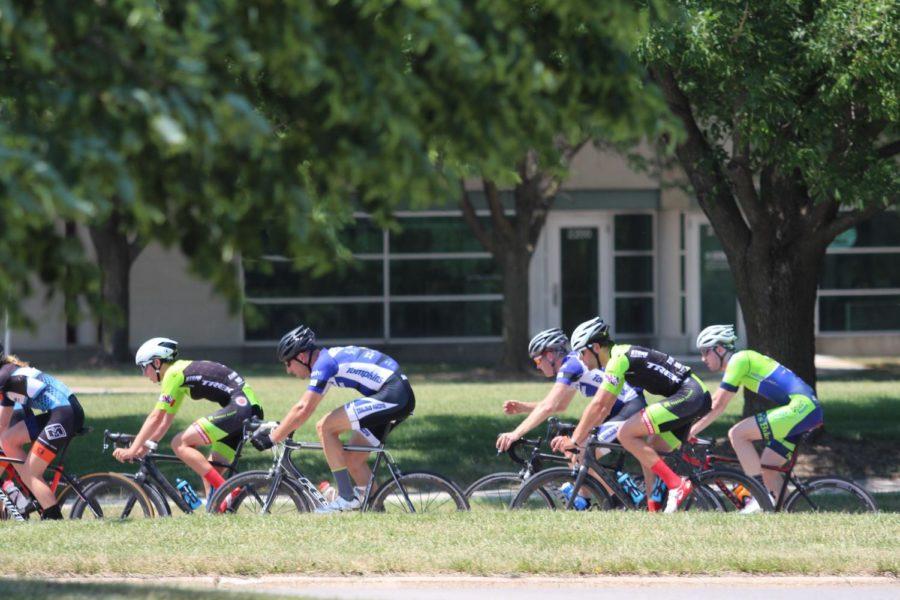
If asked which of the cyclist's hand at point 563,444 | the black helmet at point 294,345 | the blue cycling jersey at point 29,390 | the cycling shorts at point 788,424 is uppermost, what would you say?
the black helmet at point 294,345

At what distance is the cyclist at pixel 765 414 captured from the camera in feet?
34.7

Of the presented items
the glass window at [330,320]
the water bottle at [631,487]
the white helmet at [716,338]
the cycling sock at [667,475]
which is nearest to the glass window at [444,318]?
the glass window at [330,320]

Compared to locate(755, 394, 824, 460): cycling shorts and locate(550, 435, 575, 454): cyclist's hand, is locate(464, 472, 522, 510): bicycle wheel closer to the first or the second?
locate(550, 435, 575, 454): cyclist's hand

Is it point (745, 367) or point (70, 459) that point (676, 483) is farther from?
point (70, 459)

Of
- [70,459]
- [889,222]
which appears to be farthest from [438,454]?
[889,222]

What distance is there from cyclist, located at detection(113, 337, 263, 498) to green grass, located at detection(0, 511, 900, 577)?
2.53 feet

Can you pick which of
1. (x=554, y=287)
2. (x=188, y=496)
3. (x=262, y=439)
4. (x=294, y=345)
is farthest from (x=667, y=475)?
(x=554, y=287)

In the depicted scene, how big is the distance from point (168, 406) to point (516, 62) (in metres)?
6.34

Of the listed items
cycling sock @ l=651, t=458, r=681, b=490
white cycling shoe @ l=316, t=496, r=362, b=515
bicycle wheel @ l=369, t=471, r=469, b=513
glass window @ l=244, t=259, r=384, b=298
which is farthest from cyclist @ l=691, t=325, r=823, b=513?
glass window @ l=244, t=259, r=384, b=298

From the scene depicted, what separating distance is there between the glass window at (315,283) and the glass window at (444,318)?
0.70 metres

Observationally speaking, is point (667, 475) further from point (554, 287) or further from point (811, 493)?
point (554, 287)

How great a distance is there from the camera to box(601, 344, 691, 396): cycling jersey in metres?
10.5

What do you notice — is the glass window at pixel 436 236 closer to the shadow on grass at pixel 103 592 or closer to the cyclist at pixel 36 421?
the cyclist at pixel 36 421

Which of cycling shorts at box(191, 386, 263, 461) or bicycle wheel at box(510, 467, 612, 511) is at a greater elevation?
cycling shorts at box(191, 386, 263, 461)
